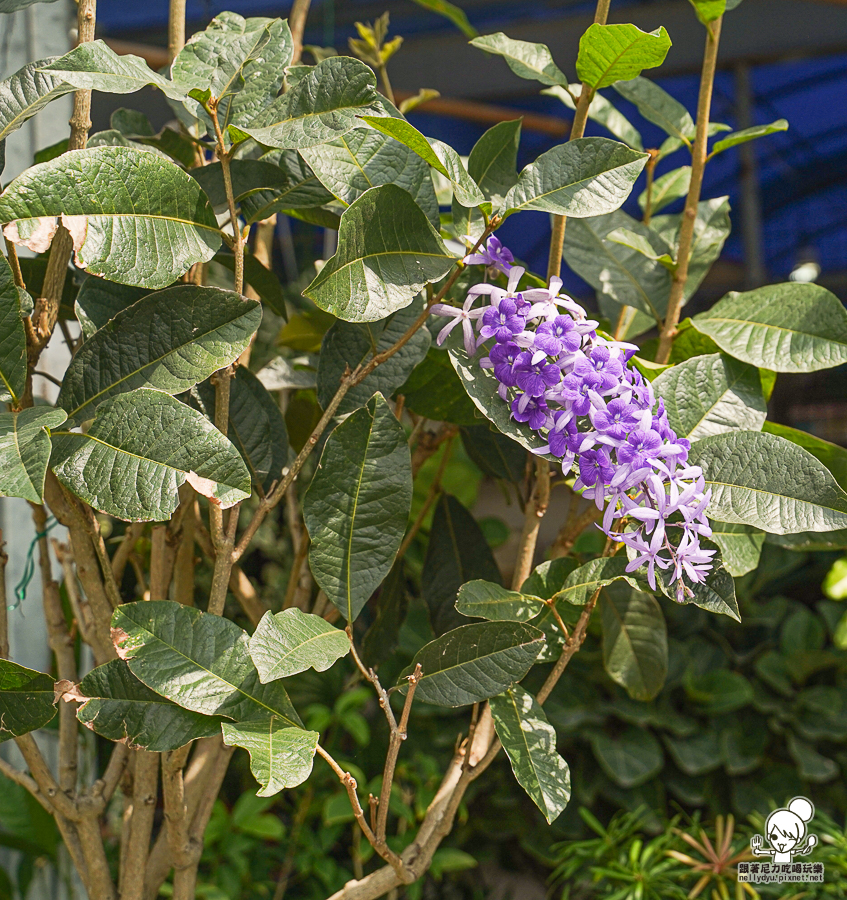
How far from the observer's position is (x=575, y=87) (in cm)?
79

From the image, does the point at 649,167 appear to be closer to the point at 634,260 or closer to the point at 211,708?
the point at 634,260

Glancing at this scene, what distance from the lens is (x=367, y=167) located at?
627 mm

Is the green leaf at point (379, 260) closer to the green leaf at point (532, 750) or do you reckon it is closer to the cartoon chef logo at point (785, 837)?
the green leaf at point (532, 750)

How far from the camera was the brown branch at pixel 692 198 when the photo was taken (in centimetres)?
76

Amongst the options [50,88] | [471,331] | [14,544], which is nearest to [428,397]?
[471,331]

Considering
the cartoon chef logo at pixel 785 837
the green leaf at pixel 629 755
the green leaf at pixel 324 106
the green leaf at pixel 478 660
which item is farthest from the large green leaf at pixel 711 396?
Answer: the green leaf at pixel 629 755

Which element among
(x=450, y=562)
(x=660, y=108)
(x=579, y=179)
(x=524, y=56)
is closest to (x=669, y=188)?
(x=660, y=108)

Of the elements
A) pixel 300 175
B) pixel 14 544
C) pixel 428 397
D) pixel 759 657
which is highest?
pixel 300 175

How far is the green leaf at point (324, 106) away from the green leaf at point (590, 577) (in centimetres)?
40

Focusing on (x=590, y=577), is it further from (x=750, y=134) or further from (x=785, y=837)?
(x=785, y=837)

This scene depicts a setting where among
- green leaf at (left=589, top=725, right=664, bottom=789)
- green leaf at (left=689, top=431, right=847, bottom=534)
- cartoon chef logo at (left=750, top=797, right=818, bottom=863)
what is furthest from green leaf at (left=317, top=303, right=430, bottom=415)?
green leaf at (left=589, top=725, right=664, bottom=789)

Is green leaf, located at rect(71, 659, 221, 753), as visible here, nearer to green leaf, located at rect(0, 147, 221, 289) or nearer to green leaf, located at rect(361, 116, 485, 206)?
green leaf, located at rect(0, 147, 221, 289)

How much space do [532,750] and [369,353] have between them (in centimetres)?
38

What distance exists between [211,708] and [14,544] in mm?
898
